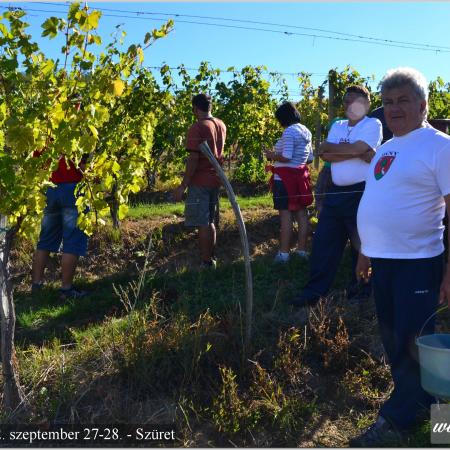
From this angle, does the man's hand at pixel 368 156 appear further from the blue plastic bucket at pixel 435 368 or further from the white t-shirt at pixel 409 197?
the blue plastic bucket at pixel 435 368

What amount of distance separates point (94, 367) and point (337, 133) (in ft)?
8.01

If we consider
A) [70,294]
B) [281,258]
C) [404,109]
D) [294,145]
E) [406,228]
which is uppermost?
[404,109]

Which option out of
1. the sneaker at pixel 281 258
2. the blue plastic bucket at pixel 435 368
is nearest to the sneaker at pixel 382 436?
the blue plastic bucket at pixel 435 368

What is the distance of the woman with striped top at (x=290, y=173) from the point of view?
6047mm

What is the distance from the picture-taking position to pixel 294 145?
19.9ft

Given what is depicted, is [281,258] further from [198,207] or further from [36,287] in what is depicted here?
[36,287]

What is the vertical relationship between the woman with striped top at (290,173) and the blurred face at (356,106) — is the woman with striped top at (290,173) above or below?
below

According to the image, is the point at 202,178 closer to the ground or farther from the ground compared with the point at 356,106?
closer to the ground

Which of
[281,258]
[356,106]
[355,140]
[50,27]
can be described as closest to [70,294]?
[281,258]

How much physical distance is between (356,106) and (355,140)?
281 millimetres

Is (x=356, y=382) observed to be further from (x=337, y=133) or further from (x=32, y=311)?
(x=32, y=311)

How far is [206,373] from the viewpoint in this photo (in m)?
3.95

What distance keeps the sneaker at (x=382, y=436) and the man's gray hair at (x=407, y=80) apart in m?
1.69

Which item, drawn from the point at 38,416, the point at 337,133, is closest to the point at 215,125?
the point at 337,133
